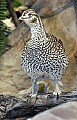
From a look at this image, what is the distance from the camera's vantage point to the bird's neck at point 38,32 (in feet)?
12.9

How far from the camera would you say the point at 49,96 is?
3932 millimetres

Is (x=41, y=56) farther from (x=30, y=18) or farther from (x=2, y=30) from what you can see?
(x=2, y=30)

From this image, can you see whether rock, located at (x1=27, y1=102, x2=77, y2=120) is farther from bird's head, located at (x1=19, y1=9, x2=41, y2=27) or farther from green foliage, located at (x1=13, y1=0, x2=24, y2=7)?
green foliage, located at (x1=13, y1=0, x2=24, y2=7)

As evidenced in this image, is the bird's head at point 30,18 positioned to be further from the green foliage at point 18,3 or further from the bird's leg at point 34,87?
the green foliage at point 18,3

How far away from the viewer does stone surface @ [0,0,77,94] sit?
5.71m

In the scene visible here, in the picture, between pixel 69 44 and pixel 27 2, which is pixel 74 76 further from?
pixel 27 2

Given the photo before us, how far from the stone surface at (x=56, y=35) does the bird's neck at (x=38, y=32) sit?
1.69 meters

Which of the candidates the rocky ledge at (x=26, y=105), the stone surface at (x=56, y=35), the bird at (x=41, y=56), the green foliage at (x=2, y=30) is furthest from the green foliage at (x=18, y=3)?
the rocky ledge at (x=26, y=105)

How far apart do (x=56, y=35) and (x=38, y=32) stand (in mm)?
2015

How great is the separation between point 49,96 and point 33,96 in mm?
166

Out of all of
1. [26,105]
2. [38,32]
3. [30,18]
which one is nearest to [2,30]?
[38,32]

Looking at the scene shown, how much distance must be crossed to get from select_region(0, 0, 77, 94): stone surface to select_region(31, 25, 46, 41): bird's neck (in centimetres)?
169

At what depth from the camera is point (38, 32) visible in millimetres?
3969

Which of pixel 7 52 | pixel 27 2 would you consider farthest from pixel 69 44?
pixel 27 2
